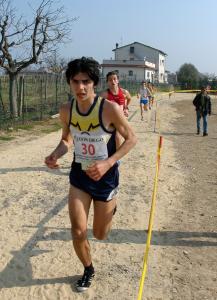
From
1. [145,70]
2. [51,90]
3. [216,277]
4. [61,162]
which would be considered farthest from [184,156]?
[145,70]

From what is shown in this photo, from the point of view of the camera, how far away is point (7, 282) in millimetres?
4203

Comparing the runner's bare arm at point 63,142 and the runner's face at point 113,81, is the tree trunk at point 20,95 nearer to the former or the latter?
the runner's face at point 113,81

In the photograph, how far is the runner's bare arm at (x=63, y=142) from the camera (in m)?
3.87

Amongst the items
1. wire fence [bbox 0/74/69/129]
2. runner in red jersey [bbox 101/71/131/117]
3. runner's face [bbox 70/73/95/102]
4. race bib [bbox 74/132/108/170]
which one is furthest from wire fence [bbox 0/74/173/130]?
runner's face [bbox 70/73/95/102]

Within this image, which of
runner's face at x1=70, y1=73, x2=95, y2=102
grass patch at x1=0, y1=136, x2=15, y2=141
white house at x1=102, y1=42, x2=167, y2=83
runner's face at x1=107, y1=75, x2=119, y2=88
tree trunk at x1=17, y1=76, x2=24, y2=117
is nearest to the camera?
runner's face at x1=70, y1=73, x2=95, y2=102

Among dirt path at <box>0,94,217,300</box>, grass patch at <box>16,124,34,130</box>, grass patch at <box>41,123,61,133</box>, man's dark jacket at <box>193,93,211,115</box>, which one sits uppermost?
man's dark jacket at <box>193,93,211,115</box>

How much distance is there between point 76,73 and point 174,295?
7.38 feet

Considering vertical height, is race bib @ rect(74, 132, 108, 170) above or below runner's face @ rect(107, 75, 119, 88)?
below

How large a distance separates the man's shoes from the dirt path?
6 cm

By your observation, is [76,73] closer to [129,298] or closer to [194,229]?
[129,298]

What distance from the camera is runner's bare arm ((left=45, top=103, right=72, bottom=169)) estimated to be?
3.87m

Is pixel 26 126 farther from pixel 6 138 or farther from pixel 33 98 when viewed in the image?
pixel 33 98

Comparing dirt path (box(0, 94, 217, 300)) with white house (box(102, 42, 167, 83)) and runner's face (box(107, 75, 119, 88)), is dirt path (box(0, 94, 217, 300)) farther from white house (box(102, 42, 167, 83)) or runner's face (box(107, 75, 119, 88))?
white house (box(102, 42, 167, 83))

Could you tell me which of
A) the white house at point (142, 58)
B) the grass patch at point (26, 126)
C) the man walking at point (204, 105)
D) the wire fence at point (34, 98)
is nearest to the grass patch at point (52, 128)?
the grass patch at point (26, 126)
